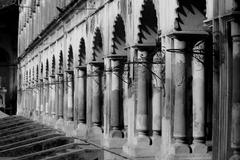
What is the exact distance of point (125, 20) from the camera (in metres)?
17.6

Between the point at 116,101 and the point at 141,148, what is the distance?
402 cm

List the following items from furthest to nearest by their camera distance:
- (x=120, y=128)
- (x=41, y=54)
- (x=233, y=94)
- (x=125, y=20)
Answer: (x=41, y=54)
(x=120, y=128)
(x=125, y=20)
(x=233, y=94)

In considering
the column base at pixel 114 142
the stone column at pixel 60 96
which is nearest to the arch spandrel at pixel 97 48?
the column base at pixel 114 142

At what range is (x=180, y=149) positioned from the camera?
513 inches

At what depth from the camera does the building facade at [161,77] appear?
10.8m

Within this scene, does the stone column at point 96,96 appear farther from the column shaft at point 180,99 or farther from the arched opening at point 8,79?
the arched opening at point 8,79

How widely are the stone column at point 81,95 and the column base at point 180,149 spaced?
41.0 ft

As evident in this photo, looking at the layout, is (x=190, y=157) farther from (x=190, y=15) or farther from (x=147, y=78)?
(x=147, y=78)

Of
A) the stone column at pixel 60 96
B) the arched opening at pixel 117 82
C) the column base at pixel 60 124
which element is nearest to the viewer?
the arched opening at pixel 117 82

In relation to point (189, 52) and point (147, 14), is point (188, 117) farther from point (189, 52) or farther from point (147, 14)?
point (147, 14)

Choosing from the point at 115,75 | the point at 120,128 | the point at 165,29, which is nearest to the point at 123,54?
the point at 115,75

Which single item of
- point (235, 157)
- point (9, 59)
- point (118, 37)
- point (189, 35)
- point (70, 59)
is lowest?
point (235, 157)

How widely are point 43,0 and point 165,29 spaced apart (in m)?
28.2

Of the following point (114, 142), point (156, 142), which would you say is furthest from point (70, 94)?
point (156, 142)
